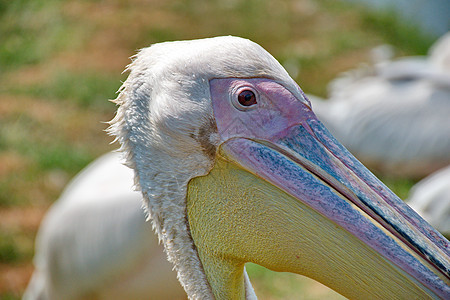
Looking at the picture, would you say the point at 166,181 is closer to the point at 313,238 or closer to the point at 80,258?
the point at 313,238

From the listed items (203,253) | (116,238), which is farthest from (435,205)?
(203,253)

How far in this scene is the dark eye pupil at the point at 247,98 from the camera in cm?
178

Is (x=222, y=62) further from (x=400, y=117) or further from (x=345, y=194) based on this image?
(x=400, y=117)

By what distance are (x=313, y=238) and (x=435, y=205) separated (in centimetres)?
281

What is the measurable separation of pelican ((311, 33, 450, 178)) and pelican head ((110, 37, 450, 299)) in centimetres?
412

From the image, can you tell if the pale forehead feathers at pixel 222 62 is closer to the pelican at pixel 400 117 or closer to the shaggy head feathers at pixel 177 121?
the shaggy head feathers at pixel 177 121

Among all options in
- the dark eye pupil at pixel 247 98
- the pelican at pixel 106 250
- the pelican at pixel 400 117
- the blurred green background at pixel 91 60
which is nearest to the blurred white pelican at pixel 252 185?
the dark eye pupil at pixel 247 98

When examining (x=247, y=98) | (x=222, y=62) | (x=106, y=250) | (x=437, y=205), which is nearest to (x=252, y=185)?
(x=247, y=98)

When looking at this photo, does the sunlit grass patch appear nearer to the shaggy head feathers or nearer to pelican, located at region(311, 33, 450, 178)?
pelican, located at region(311, 33, 450, 178)

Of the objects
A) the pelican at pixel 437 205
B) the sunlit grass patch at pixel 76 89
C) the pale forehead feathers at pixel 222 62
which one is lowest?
the pale forehead feathers at pixel 222 62

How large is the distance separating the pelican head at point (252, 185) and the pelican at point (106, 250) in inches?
65.7

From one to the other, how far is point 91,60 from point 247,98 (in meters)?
5.59

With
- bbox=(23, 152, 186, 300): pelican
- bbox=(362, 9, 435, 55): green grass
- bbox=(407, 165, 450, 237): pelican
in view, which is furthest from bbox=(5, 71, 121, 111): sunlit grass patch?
bbox=(362, 9, 435, 55): green grass

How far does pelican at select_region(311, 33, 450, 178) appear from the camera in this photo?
5633 mm
